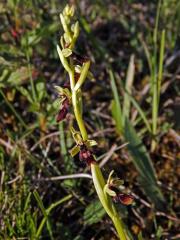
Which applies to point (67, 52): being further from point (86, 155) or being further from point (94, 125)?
point (94, 125)

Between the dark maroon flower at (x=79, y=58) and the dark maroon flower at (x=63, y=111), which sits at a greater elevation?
the dark maroon flower at (x=79, y=58)

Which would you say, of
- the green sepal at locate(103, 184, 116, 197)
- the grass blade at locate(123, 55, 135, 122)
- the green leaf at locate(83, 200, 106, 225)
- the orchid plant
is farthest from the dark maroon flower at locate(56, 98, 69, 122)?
the grass blade at locate(123, 55, 135, 122)

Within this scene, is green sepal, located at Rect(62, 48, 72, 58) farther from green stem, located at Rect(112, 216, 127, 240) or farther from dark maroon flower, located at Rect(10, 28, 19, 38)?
dark maroon flower, located at Rect(10, 28, 19, 38)

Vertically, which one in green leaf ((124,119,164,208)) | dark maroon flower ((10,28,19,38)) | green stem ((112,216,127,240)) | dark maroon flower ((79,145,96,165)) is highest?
dark maroon flower ((10,28,19,38))

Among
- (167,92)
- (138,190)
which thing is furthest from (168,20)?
(138,190)

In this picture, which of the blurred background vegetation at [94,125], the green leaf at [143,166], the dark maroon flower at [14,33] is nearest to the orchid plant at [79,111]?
the blurred background vegetation at [94,125]

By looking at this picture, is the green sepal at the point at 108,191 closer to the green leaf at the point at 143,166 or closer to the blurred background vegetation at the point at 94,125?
the blurred background vegetation at the point at 94,125

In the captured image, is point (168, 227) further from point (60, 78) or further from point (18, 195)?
point (60, 78)
